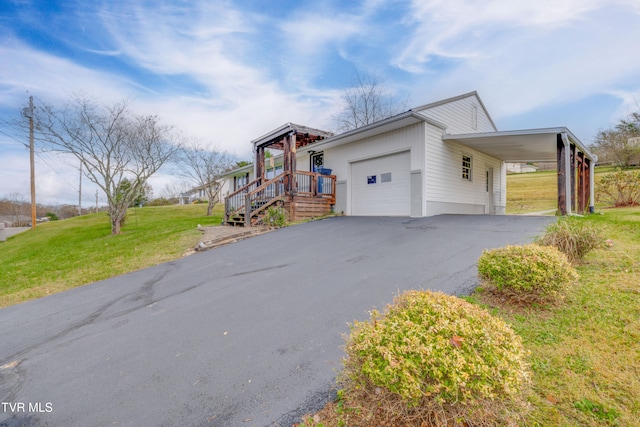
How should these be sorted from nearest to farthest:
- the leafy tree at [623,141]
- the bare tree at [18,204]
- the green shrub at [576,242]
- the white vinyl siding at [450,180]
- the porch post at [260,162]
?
the green shrub at [576,242] → the white vinyl siding at [450,180] → the porch post at [260,162] → the leafy tree at [623,141] → the bare tree at [18,204]

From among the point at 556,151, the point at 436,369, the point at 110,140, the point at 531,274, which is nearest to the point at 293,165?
the point at 110,140

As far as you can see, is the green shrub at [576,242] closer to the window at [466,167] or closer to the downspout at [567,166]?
the downspout at [567,166]

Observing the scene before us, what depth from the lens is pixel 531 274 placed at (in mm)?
3023

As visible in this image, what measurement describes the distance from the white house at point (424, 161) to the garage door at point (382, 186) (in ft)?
0.12

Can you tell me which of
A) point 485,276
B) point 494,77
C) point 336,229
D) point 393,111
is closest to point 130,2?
point 336,229

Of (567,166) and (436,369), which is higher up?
(567,166)

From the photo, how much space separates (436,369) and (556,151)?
12650mm

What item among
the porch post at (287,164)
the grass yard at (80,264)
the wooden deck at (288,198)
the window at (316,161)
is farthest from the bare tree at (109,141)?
the window at (316,161)

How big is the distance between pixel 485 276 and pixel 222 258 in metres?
5.47

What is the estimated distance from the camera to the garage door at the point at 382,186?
33.7ft

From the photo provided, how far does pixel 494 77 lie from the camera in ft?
44.6

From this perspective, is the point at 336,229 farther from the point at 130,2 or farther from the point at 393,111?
the point at 393,111

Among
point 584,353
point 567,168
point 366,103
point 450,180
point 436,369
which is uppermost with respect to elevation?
point 366,103

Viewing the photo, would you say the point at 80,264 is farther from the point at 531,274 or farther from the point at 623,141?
the point at 623,141
